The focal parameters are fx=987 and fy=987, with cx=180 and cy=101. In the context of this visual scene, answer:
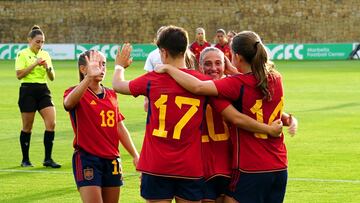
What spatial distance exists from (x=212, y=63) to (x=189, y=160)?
0.90 metres

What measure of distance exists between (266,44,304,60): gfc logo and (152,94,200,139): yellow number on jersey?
4697 cm

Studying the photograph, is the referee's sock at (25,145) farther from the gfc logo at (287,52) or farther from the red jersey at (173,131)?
the gfc logo at (287,52)

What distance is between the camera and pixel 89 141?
8867 mm

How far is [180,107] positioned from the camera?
748 cm

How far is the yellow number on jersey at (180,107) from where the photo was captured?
7.47 m

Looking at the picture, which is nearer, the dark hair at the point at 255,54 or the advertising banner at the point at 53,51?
the dark hair at the point at 255,54

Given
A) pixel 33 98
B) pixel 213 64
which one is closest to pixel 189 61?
pixel 213 64

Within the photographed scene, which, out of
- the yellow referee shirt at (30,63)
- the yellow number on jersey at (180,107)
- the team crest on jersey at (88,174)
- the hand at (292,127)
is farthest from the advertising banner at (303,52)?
the yellow number on jersey at (180,107)

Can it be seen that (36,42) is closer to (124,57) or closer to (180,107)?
(124,57)

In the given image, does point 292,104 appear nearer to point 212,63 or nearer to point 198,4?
point 212,63

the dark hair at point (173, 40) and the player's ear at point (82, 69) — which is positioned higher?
the dark hair at point (173, 40)

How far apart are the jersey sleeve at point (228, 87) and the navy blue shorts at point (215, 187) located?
0.66m

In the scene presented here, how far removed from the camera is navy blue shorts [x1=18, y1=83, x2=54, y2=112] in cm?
1504

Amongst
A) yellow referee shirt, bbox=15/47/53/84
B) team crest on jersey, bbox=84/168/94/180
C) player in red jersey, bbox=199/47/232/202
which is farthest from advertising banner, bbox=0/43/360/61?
player in red jersey, bbox=199/47/232/202
